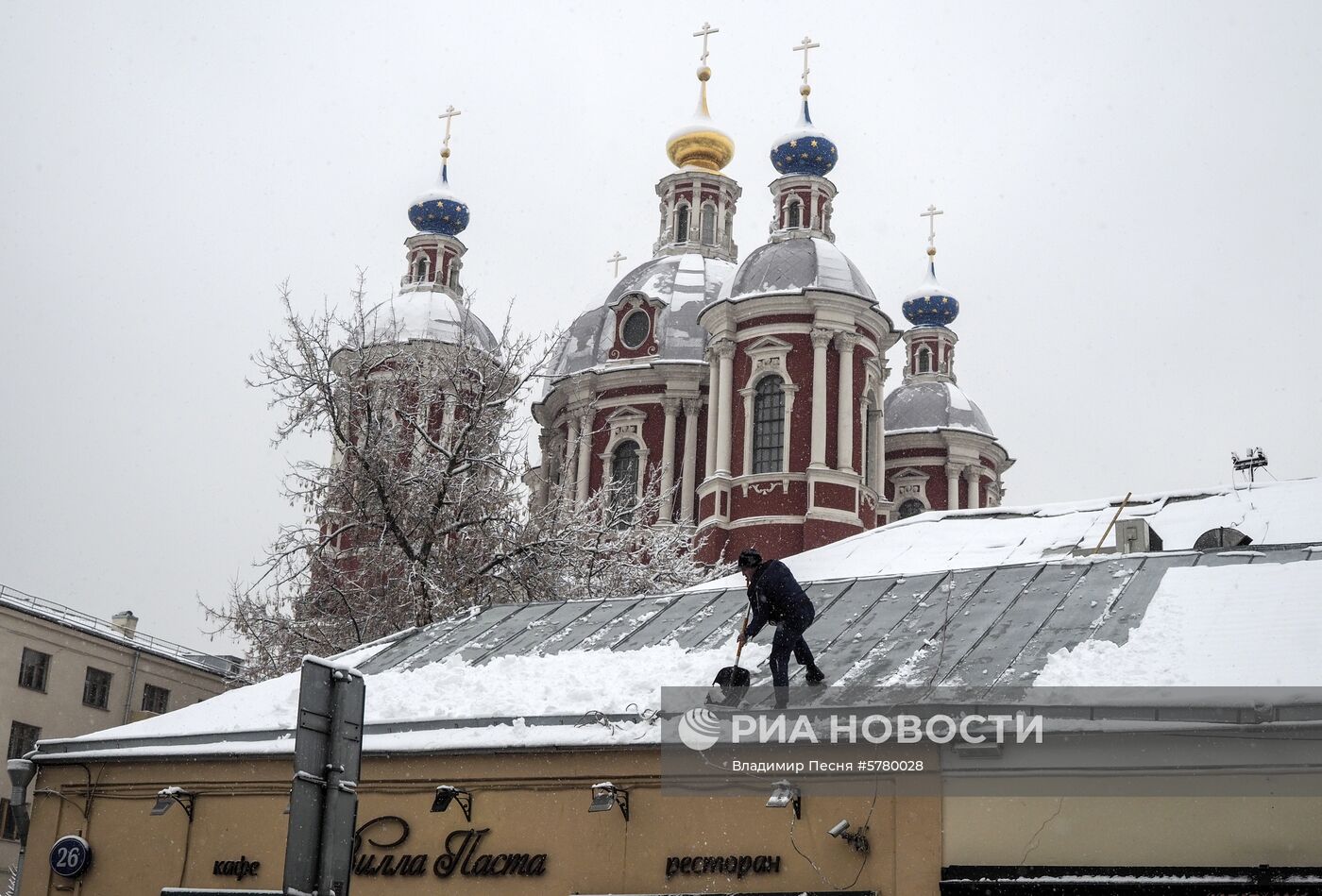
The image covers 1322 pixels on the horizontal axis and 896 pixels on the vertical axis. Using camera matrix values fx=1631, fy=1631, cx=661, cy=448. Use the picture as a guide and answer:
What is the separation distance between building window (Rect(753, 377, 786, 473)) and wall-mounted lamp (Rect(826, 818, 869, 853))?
23450 mm

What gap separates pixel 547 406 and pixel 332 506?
15086 millimetres

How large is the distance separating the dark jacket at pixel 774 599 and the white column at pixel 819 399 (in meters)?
21.9

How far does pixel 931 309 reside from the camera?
49.5 metres

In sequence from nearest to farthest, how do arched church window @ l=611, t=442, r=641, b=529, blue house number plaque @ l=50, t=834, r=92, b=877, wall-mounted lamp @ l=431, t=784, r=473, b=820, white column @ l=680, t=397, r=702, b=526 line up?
1. wall-mounted lamp @ l=431, t=784, r=473, b=820
2. blue house number plaque @ l=50, t=834, r=92, b=877
3. arched church window @ l=611, t=442, r=641, b=529
4. white column @ l=680, t=397, r=702, b=526

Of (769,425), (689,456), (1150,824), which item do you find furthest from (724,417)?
(1150,824)

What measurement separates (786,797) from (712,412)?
80.6 ft

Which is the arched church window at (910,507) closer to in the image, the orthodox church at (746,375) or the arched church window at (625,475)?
the orthodox church at (746,375)

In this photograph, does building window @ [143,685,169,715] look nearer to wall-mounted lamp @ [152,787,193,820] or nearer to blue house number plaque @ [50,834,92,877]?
blue house number plaque @ [50,834,92,877]

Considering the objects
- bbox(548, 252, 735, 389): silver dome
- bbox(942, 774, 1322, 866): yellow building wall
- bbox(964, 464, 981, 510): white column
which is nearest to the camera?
bbox(942, 774, 1322, 866): yellow building wall

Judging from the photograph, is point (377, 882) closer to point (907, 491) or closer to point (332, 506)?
point (332, 506)

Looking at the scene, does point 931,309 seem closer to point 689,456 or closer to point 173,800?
point 689,456

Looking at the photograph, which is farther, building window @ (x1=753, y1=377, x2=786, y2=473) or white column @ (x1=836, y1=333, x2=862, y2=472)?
building window @ (x1=753, y1=377, x2=786, y2=473)

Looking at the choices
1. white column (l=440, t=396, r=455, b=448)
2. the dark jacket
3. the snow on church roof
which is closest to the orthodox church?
white column (l=440, t=396, r=455, b=448)

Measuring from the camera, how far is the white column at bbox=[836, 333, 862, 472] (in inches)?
1378
